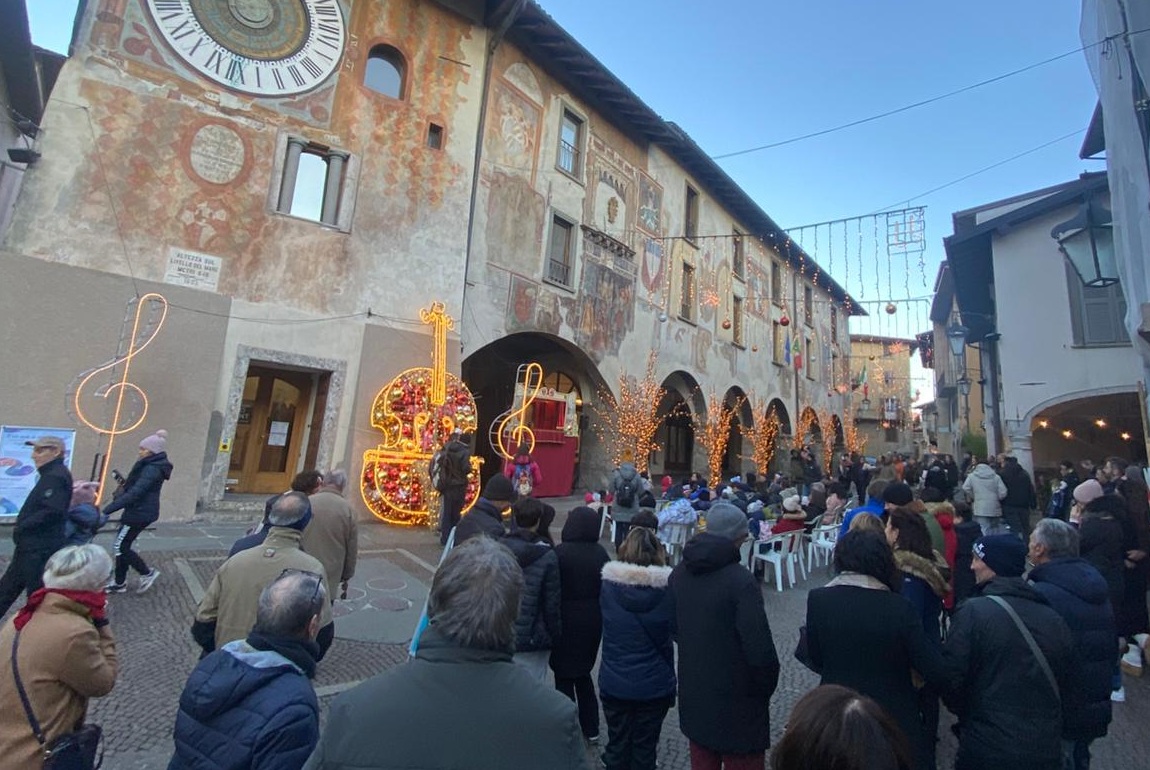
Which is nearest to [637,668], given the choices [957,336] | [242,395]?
[242,395]

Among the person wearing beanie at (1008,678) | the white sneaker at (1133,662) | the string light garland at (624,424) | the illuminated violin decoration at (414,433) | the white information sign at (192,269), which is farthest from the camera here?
the string light garland at (624,424)

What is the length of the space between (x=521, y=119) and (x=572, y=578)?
12.5m

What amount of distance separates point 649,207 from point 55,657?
1705cm

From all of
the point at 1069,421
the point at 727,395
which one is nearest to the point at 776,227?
the point at 727,395

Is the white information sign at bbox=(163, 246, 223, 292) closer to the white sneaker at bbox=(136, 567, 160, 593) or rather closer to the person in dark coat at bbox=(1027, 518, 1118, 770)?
the white sneaker at bbox=(136, 567, 160, 593)

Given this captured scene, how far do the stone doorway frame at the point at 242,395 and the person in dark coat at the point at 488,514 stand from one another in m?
6.85

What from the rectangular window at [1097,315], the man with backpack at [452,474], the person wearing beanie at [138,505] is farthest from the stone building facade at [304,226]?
the rectangular window at [1097,315]

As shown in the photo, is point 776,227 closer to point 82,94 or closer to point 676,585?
point 82,94

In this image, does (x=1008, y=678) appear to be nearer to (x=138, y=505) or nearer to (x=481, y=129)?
(x=138, y=505)

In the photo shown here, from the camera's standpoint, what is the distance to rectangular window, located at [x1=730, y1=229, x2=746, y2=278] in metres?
22.3

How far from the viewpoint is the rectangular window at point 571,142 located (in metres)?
14.9

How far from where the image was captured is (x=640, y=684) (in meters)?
2.87

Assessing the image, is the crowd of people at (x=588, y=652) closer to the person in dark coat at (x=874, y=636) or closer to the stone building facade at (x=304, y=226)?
the person in dark coat at (x=874, y=636)

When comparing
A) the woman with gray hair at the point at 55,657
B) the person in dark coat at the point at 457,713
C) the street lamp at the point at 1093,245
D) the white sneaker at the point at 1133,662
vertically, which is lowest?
the white sneaker at the point at 1133,662
